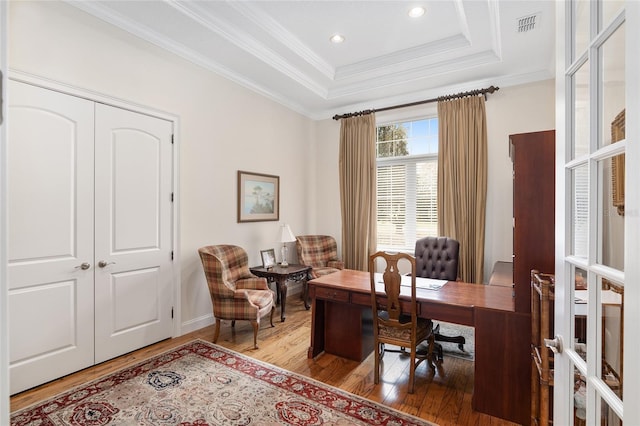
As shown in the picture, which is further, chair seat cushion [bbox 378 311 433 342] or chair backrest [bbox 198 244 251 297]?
chair backrest [bbox 198 244 251 297]

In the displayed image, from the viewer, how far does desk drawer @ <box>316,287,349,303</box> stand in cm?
282

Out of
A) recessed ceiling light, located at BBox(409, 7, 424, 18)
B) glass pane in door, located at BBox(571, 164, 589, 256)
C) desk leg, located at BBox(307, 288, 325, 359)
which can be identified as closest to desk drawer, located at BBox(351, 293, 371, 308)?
desk leg, located at BBox(307, 288, 325, 359)

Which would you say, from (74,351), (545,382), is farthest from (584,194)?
(74,351)

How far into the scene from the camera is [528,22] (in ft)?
10.0

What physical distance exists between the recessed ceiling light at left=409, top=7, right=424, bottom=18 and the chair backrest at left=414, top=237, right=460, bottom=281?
2380 millimetres

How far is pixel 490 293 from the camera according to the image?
257 cm

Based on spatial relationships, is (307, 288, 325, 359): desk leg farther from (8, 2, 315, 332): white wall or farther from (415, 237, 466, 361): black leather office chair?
(8, 2, 315, 332): white wall

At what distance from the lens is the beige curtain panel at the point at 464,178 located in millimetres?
4242

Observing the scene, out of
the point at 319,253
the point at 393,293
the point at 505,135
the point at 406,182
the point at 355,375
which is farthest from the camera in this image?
the point at 319,253

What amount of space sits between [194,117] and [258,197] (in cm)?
135

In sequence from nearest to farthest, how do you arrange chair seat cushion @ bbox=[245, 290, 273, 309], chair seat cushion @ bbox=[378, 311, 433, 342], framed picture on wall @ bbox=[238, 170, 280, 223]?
chair seat cushion @ bbox=[378, 311, 433, 342], chair seat cushion @ bbox=[245, 290, 273, 309], framed picture on wall @ bbox=[238, 170, 280, 223]

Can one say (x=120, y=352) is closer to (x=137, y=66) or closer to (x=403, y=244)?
(x=137, y=66)

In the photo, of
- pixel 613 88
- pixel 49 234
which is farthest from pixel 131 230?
pixel 613 88

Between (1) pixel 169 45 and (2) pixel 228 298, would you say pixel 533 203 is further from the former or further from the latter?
(1) pixel 169 45
